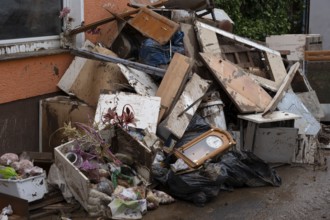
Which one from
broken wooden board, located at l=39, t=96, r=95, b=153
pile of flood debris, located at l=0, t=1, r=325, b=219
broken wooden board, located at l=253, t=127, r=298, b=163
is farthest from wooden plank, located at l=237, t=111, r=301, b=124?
broken wooden board, located at l=39, t=96, r=95, b=153

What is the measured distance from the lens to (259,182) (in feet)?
18.5

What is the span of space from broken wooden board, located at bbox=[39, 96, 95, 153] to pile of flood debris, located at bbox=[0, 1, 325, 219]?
11mm

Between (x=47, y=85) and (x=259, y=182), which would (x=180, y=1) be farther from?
(x=259, y=182)

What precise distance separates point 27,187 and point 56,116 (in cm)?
140

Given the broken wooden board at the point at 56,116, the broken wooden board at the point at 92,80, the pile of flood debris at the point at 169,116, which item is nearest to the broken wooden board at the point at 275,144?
the pile of flood debris at the point at 169,116

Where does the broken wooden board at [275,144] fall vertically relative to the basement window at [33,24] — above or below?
below

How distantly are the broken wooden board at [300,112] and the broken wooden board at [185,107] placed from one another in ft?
3.77

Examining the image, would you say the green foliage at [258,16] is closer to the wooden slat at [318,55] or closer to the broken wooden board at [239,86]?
the wooden slat at [318,55]

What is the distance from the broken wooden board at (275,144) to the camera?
240 inches

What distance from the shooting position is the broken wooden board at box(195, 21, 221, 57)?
6773 millimetres

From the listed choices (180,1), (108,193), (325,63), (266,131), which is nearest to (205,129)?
(266,131)

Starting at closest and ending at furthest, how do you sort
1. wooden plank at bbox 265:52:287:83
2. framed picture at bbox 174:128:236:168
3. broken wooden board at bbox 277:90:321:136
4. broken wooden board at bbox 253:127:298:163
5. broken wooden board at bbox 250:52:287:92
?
1. framed picture at bbox 174:128:236:168
2. broken wooden board at bbox 253:127:298:163
3. broken wooden board at bbox 277:90:321:136
4. broken wooden board at bbox 250:52:287:92
5. wooden plank at bbox 265:52:287:83

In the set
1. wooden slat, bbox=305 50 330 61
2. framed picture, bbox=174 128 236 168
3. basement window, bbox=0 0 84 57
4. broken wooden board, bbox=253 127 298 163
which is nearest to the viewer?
framed picture, bbox=174 128 236 168

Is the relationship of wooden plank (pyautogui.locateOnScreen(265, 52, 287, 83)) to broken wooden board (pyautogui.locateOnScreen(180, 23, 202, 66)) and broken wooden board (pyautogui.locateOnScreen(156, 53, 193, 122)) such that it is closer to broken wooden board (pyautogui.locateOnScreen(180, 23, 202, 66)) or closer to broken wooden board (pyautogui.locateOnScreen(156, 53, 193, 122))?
broken wooden board (pyautogui.locateOnScreen(180, 23, 202, 66))
